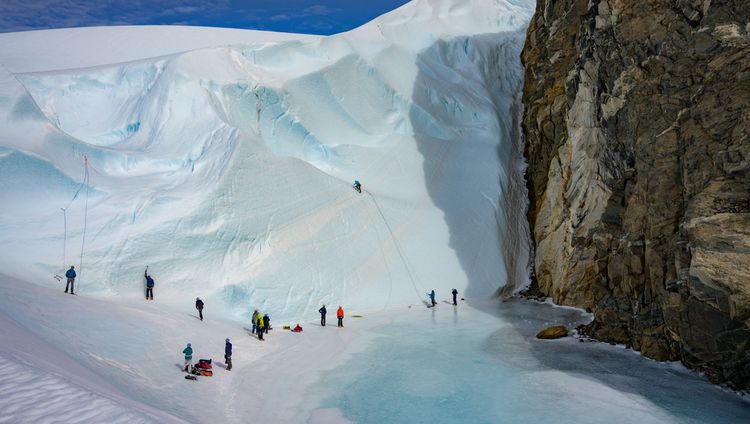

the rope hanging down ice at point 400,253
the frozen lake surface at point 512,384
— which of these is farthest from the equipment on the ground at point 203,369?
the rope hanging down ice at point 400,253

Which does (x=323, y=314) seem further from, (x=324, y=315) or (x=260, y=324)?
(x=260, y=324)

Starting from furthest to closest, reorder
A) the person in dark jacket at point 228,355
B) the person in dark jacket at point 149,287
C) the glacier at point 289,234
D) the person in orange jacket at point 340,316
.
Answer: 1. the person in orange jacket at point 340,316
2. the person in dark jacket at point 149,287
3. the person in dark jacket at point 228,355
4. the glacier at point 289,234

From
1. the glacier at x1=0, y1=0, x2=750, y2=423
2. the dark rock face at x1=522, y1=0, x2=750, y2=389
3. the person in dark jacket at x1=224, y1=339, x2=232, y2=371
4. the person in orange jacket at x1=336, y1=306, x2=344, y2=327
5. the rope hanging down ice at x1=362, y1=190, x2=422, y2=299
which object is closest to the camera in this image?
the glacier at x1=0, y1=0, x2=750, y2=423

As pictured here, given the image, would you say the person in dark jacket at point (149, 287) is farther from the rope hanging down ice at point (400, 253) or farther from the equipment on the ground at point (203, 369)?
the rope hanging down ice at point (400, 253)

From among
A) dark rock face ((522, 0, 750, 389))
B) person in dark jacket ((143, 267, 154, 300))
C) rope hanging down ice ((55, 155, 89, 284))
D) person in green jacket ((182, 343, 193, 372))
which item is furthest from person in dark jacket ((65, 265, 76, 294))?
dark rock face ((522, 0, 750, 389))

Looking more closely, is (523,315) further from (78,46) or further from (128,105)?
(78,46)

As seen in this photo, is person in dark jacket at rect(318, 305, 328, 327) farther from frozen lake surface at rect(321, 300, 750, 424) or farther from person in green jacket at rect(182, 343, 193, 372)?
person in green jacket at rect(182, 343, 193, 372)

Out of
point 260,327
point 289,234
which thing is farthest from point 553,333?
point 289,234
